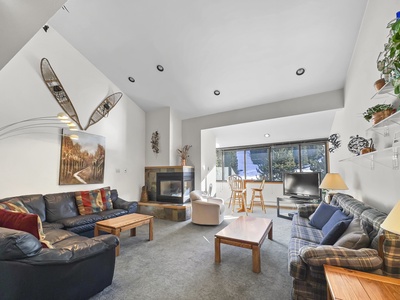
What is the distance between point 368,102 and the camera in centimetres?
244

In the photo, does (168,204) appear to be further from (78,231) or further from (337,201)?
(337,201)

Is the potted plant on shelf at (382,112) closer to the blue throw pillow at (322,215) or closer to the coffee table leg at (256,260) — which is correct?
the blue throw pillow at (322,215)

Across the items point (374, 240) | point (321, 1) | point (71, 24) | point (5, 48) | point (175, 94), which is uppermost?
point (71, 24)

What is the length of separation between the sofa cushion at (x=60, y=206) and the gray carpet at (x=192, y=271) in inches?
42.6

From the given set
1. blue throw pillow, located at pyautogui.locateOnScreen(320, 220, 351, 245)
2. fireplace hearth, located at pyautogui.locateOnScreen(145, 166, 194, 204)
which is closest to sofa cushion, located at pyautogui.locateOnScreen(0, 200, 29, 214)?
fireplace hearth, located at pyautogui.locateOnScreen(145, 166, 194, 204)

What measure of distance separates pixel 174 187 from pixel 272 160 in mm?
3528

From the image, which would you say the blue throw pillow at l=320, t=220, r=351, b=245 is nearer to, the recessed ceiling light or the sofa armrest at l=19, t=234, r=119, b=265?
the sofa armrest at l=19, t=234, r=119, b=265

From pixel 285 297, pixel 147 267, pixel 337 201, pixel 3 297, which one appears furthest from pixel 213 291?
pixel 337 201

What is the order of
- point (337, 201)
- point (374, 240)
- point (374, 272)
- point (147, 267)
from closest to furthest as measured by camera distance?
1. point (374, 272)
2. point (374, 240)
3. point (147, 267)
4. point (337, 201)

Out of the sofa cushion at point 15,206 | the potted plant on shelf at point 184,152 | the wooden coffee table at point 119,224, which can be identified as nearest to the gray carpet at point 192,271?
the wooden coffee table at point 119,224

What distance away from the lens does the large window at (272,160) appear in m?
5.95

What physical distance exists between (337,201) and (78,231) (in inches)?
169

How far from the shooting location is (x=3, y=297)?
1467 millimetres

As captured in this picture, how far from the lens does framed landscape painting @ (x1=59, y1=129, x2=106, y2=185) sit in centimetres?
386
